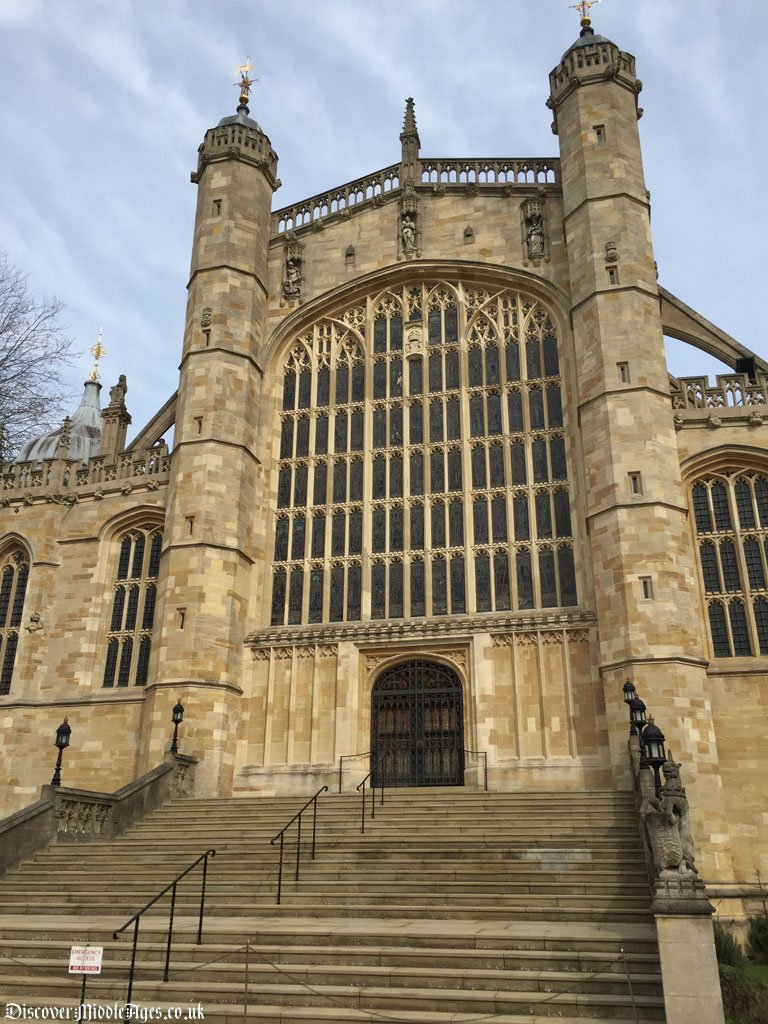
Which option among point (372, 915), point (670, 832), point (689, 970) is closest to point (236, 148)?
point (372, 915)

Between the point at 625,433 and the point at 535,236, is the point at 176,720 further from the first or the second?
the point at 535,236

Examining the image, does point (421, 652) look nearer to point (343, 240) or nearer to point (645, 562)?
point (645, 562)

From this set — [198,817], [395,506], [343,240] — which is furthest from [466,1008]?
[343,240]

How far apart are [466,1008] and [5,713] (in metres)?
17.2

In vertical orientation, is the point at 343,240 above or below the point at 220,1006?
above

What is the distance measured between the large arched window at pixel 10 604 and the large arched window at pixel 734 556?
17.3 meters

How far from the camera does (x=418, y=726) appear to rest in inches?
791

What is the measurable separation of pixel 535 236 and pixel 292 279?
22.5 ft

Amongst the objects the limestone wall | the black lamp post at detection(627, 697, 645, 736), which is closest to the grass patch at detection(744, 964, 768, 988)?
the black lamp post at detection(627, 697, 645, 736)

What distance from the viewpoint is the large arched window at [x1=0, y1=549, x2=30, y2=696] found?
76.3 ft

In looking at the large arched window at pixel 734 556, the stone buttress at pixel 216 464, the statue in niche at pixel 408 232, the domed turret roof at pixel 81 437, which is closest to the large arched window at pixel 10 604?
the stone buttress at pixel 216 464

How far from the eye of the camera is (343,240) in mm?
25359

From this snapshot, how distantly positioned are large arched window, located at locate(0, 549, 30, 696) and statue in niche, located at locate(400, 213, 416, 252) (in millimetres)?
13452

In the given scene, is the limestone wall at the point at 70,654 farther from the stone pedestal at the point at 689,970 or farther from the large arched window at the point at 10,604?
the stone pedestal at the point at 689,970
